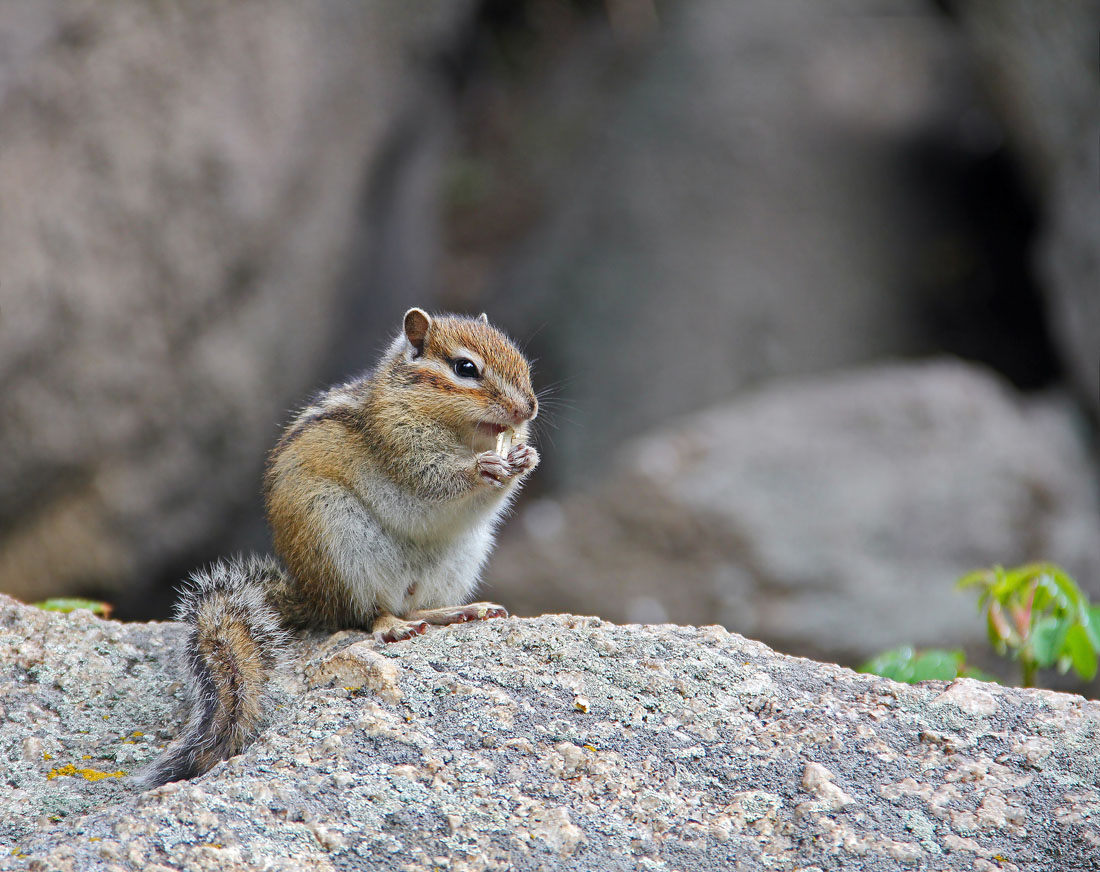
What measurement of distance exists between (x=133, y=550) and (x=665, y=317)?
4602mm

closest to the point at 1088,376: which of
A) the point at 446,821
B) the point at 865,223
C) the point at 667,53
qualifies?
the point at 865,223

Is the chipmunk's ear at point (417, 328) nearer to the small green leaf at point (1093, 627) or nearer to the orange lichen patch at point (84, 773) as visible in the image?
the orange lichen patch at point (84, 773)

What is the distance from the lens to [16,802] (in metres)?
2.48

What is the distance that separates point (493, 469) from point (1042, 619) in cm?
166

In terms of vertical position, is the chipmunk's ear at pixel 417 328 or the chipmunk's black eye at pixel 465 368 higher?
the chipmunk's ear at pixel 417 328

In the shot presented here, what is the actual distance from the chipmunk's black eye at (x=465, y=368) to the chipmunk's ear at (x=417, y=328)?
0.63 ft

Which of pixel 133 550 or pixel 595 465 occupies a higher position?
pixel 595 465

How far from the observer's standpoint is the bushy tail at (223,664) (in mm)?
2602

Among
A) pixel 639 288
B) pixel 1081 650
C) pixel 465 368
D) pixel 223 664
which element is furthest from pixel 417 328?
pixel 639 288

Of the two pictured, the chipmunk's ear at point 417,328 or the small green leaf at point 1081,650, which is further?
the chipmunk's ear at point 417,328

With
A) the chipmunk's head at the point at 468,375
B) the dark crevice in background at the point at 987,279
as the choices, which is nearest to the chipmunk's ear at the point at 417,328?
the chipmunk's head at the point at 468,375

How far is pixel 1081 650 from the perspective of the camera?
2961 mm

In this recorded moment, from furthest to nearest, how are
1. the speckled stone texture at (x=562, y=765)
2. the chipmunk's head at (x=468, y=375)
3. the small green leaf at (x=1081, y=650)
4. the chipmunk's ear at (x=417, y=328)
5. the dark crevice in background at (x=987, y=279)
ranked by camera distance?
the dark crevice in background at (x=987, y=279)
the chipmunk's ear at (x=417, y=328)
the chipmunk's head at (x=468, y=375)
the small green leaf at (x=1081, y=650)
the speckled stone texture at (x=562, y=765)

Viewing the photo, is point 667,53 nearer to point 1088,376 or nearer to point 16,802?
point 1088,376
